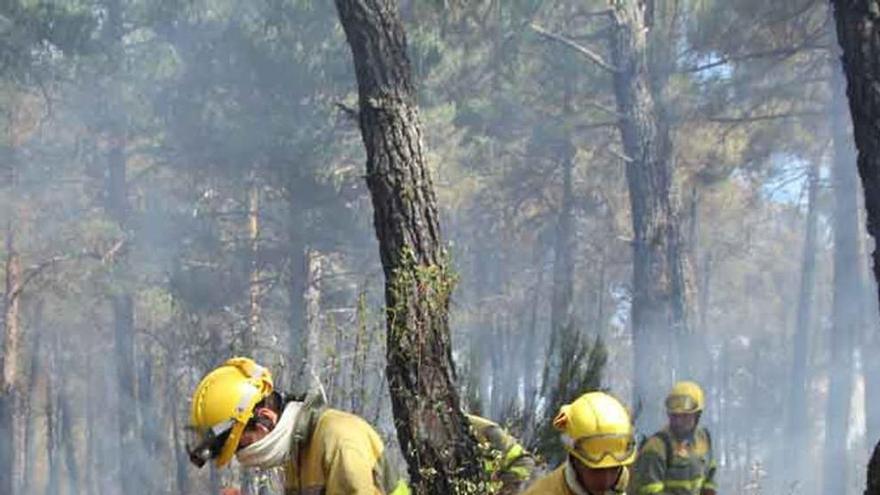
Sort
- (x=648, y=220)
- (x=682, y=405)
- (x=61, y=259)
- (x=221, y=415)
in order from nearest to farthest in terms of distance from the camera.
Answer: (x=221, y=415), (x=682, y=405), (x=648, y=220), (x=61, y=259)

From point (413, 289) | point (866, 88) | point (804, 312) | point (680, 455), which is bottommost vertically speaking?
point (680, 455)

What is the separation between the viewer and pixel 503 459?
7.04 m

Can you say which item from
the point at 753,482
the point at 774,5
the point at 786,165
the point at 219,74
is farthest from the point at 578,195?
the point at 753,482

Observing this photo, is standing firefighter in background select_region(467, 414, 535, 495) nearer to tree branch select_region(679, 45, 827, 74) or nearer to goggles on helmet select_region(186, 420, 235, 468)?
goggles on helmet select_region(186, 420, 235, 468)

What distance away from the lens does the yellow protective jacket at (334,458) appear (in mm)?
3986

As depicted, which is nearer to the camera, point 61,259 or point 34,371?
point 61,259

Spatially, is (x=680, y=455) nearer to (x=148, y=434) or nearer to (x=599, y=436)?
(x=599, y=436)

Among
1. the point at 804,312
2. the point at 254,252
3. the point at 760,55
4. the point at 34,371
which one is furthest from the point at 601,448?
the point at 34,371

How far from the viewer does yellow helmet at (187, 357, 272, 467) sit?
12.9 ft

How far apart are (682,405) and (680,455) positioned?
0.34m

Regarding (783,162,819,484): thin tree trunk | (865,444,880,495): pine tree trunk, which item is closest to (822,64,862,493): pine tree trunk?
(783,162,819,484): thin tree trunk

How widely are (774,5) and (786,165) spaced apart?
10.9 metres

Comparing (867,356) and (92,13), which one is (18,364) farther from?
(867,356)

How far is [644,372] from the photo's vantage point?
1814cm
